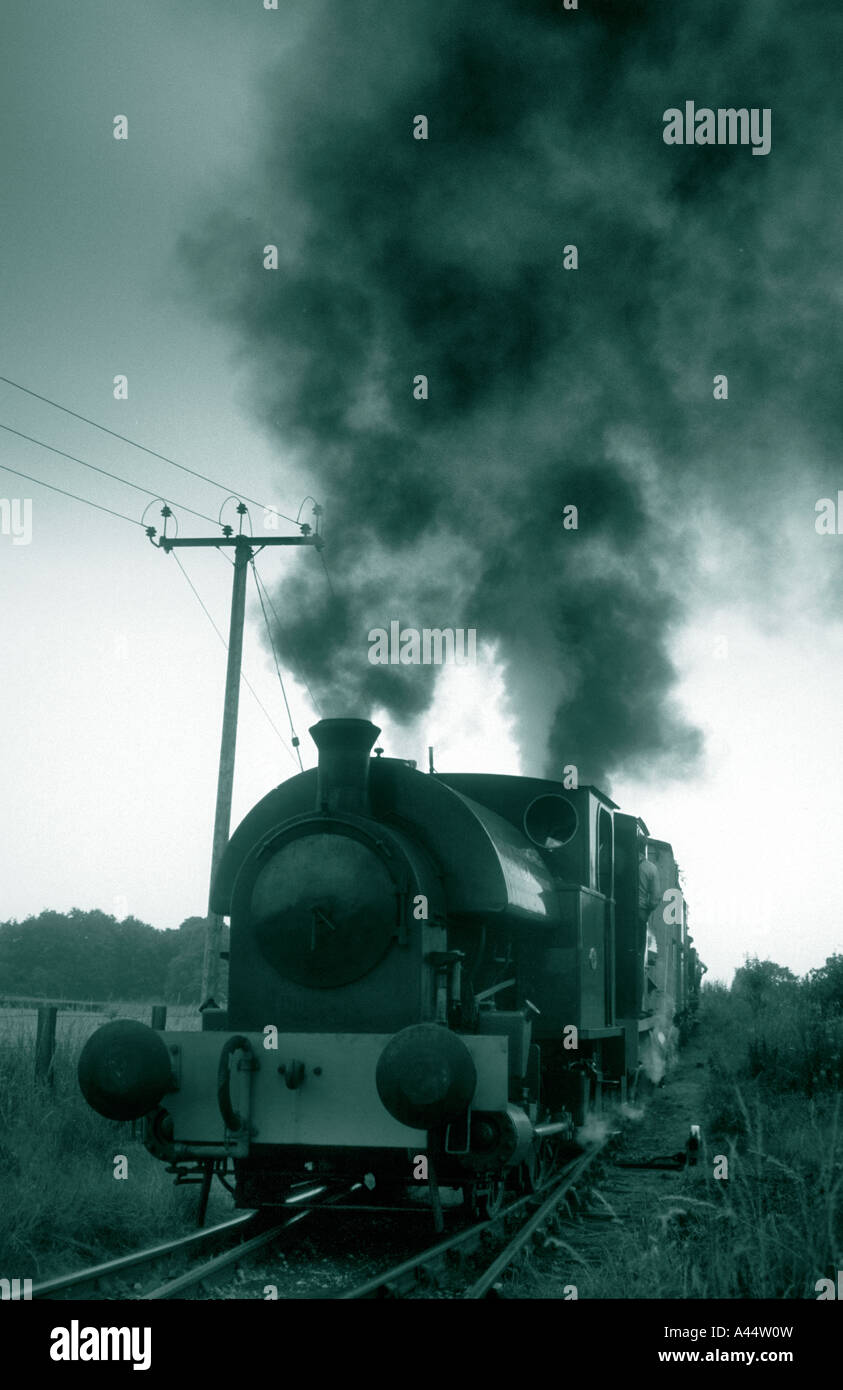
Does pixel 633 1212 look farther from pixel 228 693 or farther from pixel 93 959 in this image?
pixel 93 959

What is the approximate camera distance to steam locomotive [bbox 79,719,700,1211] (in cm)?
607

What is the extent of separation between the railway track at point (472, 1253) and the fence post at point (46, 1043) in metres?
3.94

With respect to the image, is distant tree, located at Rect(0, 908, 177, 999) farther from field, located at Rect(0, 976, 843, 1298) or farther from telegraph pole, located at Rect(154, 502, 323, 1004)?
field, located at Rect(0, 976, 843, 1298)

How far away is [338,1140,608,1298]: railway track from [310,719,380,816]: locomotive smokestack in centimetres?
228

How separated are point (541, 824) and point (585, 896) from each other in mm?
645

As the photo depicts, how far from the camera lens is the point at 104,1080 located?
6.16 metres

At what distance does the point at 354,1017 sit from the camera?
643 cm

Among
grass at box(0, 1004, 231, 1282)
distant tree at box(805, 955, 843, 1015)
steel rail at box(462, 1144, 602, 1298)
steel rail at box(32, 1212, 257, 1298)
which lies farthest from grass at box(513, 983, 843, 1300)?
distant tree at box(805, 955, 843, 1015)

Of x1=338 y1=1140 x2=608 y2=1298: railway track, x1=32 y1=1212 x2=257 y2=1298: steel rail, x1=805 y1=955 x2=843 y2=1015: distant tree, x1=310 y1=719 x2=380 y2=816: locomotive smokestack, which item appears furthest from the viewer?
x1=805 y1=955 x2=843 y2=1015: distant tree

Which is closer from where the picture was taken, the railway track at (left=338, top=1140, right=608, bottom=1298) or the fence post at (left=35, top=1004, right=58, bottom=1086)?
the railway track at (left=338, top=1140, right=608, bottom=1298)

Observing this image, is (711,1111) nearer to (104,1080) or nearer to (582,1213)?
(582,1213)

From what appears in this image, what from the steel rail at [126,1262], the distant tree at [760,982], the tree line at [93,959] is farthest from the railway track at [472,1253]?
the tree line at [93,959]

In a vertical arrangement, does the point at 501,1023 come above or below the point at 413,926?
below
